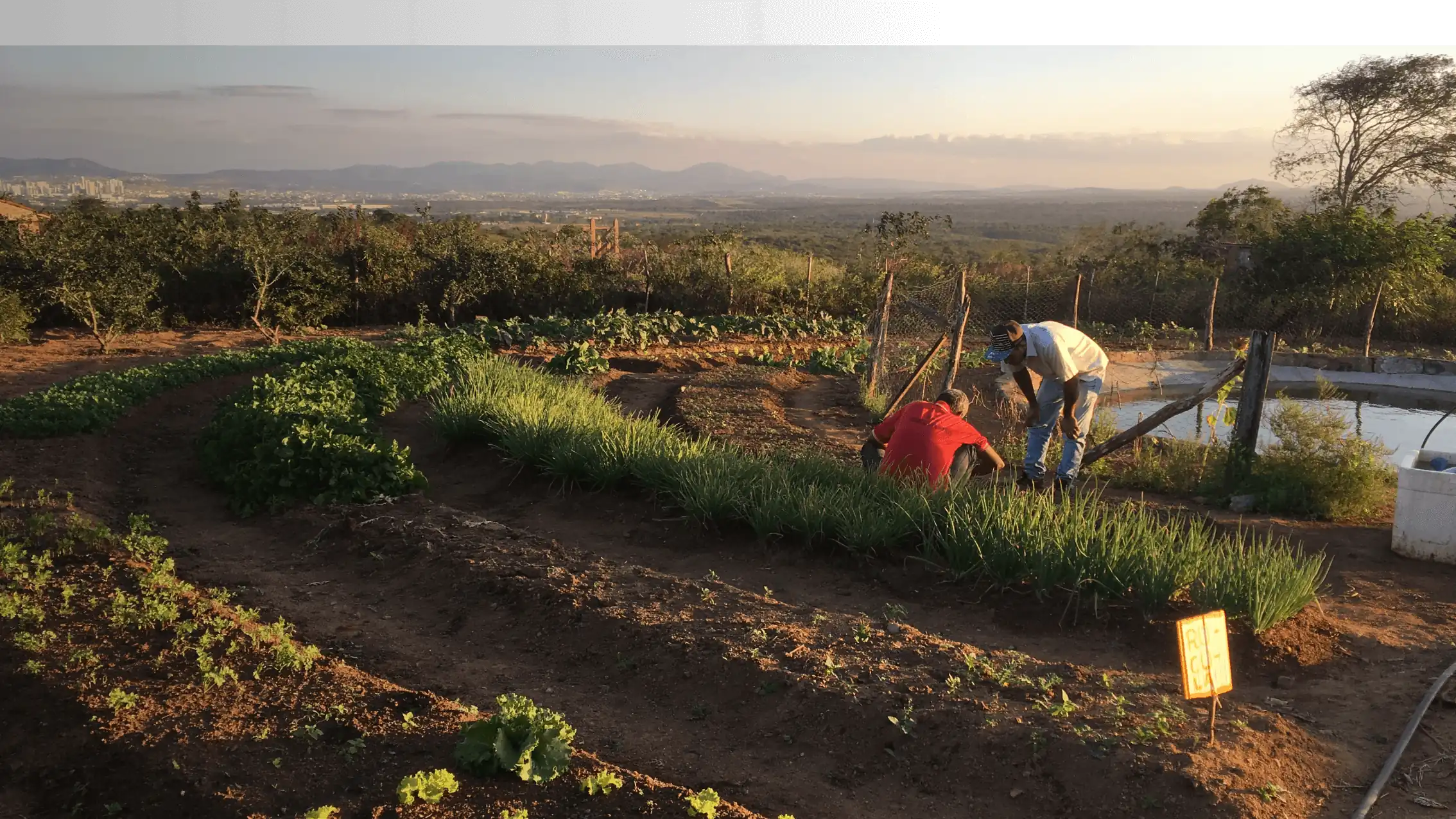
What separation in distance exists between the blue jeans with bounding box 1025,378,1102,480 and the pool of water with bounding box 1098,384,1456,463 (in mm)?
3229

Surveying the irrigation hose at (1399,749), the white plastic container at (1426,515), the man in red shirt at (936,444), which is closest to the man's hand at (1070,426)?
the man in red shirt at (936,444)

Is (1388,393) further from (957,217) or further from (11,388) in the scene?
(957,217)

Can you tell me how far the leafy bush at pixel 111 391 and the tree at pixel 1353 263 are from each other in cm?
1619

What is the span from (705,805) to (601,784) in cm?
36

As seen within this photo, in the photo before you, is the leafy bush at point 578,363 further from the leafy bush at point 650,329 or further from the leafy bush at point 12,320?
the leafy bush at point 12,320

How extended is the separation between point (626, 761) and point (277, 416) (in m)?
5.08

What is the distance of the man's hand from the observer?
285 inches

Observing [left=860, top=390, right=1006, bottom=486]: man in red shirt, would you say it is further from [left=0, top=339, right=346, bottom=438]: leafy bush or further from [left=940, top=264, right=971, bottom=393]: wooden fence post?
[left=0, top=339, right=346, bottom=438]: leafy bush

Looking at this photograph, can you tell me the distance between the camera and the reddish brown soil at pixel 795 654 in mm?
3281

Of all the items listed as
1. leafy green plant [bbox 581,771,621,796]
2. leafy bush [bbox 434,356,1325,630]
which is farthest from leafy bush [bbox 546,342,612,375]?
leafy green plant [bbox 581,771,621,796]

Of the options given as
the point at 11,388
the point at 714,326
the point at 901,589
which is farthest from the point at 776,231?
the point at 901,589

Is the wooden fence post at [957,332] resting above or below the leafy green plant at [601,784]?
above

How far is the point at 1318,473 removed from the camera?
23.9 feet

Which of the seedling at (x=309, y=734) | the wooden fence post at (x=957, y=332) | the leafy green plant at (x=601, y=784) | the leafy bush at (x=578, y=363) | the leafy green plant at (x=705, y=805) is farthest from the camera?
the leafy bush at (x=578, y=363)
